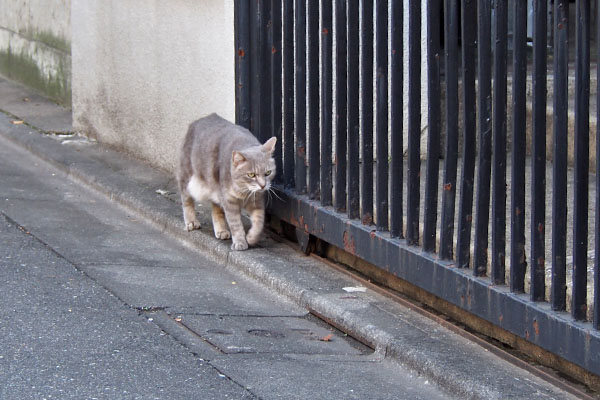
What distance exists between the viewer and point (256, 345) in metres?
4.70

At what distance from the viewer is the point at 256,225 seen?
6.05 meters

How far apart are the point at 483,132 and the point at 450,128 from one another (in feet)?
0.96

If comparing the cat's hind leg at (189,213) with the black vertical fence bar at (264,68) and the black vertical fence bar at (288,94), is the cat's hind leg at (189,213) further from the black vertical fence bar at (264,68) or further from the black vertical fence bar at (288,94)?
the black vertical fence bar at (288,94)

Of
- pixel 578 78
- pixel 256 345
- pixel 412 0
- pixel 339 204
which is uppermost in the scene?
pixel 412 0

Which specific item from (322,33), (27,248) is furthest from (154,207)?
(322,33)

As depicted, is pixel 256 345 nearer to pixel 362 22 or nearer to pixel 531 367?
pixel 531 367

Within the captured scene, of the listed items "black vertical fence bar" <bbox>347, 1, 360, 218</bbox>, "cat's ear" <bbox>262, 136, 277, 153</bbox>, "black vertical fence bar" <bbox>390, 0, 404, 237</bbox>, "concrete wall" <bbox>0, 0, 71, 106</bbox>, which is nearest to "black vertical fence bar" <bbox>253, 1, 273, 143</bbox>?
"cat's ear" <bbox>262, 136, 277, 153</bbox>

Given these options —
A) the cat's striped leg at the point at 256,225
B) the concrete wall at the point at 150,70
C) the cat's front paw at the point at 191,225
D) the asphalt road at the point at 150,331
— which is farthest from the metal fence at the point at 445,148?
→ the concrete wall at the point at 150,70

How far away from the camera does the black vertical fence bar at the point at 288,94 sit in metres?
5.84

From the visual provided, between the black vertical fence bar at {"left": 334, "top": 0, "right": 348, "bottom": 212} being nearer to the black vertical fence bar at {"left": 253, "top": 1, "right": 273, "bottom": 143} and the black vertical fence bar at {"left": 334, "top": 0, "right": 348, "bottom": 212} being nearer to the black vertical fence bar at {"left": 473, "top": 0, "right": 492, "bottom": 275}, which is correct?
the black vertical fence bar at {"left": 253, "top": 1, "right": 273, "bottom": 143}

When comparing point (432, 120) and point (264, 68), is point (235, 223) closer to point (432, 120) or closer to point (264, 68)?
point (264, 68)

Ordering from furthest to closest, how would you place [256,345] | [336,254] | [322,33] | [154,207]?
[154,207], [336,254], [322,33], [256,345]

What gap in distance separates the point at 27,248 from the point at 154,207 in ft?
3.83

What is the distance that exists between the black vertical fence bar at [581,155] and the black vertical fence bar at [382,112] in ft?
4.54
